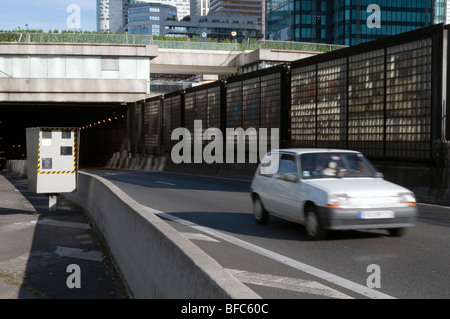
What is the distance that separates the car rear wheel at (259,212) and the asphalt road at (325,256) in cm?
15

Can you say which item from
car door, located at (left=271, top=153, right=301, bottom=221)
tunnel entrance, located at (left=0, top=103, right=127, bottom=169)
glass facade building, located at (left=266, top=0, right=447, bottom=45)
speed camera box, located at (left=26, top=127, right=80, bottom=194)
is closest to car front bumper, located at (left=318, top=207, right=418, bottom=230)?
car door, located at (left=271, top=153, right=301, bottom=221)

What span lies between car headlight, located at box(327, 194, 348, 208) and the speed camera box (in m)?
8.64

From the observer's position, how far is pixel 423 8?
120 m

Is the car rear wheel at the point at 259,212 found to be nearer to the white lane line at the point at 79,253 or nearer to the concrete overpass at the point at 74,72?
the white lane line at the point at 79,253

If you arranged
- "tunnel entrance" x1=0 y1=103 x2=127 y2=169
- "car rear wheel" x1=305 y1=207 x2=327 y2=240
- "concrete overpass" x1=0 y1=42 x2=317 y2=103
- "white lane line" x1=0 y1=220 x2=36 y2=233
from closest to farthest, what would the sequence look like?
"car rear wheel" x1=305 y1=207 x2=327 y2=240 → "white lane line" x1=0 y1=220 x2=36 y2=233 → "concrete overpass" x1=0 y1=42 x2=317 y2=103 → "tunnel entrance" x1=0 y1=103 x2=127 y2=169

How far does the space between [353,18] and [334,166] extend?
371 ft

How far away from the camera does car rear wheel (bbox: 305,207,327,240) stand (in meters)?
9.38

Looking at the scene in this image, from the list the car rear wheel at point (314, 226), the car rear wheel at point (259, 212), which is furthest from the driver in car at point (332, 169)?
the car rear wheel at point (259, 212)

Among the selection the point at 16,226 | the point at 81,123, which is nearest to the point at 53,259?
the point at 16,226

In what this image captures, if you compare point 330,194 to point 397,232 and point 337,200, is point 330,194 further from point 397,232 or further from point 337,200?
point 397,232

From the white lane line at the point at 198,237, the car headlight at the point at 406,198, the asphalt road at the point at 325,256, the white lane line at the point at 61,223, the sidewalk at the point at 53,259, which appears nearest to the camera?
the asphalt road at the point at 325,256

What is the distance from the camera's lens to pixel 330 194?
30.1 feet

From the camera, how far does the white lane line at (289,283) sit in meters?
6.32

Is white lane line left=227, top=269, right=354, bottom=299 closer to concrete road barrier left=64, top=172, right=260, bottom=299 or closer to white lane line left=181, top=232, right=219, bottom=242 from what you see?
concrete road barrier left=64, top=172, right=260, bottom=299
